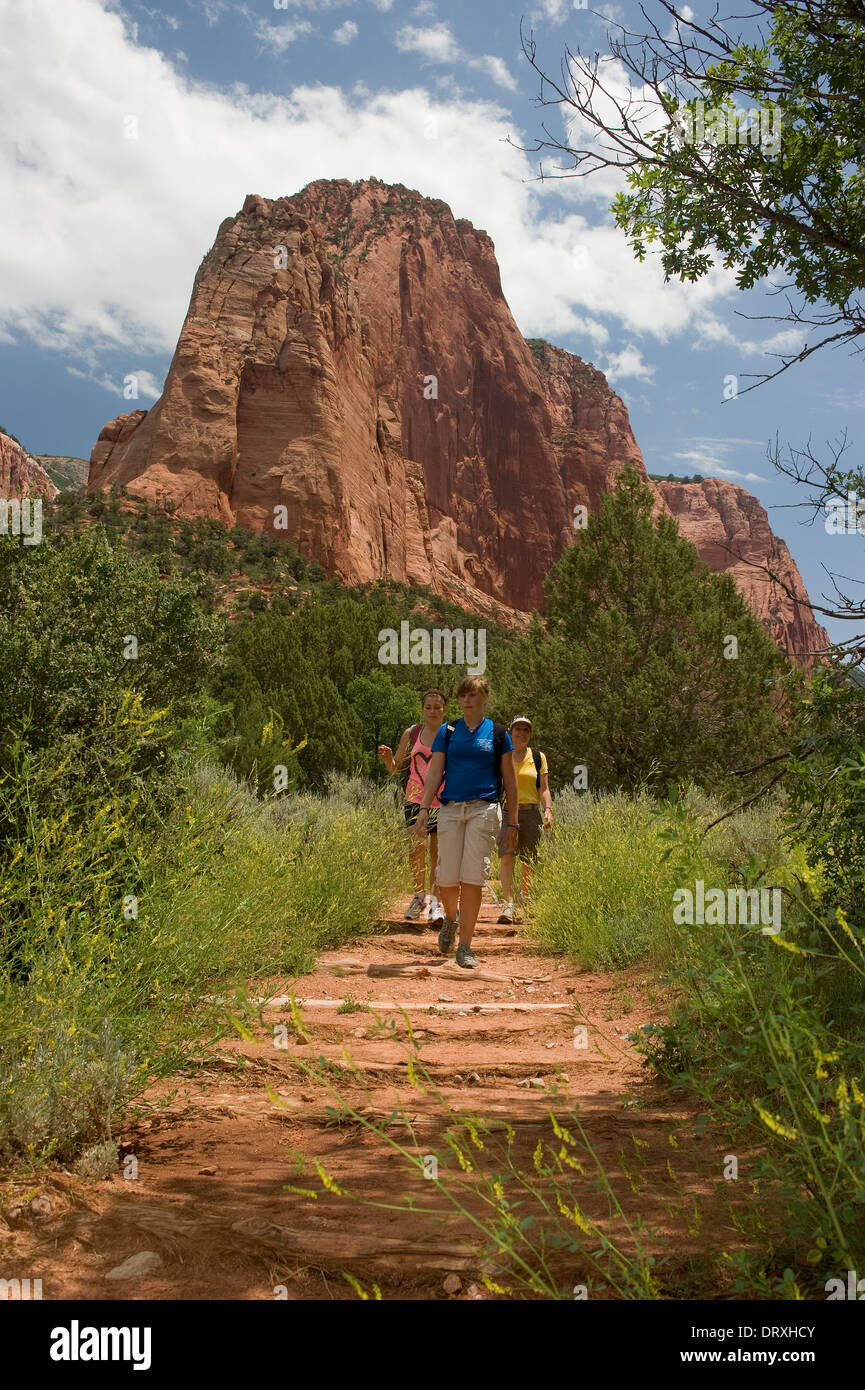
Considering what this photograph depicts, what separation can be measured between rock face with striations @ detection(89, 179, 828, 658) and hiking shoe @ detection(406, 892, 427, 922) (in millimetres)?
30884

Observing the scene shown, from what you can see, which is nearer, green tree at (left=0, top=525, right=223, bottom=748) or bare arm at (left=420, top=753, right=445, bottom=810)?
green tree at (left=0, top=525, right=223, bottom=748)

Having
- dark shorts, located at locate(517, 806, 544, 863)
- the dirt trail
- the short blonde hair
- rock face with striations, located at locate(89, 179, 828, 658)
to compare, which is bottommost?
the dirt trail

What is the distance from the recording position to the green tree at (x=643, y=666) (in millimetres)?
14859

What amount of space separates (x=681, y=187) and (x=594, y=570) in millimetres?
12302

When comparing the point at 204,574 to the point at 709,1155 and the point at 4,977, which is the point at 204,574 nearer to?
the point at 4,977

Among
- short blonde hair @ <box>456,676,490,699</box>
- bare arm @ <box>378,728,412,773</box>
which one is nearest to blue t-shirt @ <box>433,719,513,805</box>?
short blonde hair @ <box>456,676,490,699</box>

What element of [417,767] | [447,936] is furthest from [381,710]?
[447,936]

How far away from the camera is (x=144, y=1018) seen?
3053mm

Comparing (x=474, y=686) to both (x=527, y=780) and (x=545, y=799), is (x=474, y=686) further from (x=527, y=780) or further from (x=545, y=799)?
(x=545, y=799)

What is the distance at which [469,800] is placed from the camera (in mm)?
6199

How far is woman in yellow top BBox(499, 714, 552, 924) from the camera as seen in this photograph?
8500mm

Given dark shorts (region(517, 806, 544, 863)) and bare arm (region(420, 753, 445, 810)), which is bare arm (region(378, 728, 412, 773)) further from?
dark shorts (region(517, 806, 544, 863))

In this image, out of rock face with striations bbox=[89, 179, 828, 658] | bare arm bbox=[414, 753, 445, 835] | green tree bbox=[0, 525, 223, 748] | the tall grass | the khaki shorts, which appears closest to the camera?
the tall grass

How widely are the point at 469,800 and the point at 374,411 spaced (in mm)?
66393
